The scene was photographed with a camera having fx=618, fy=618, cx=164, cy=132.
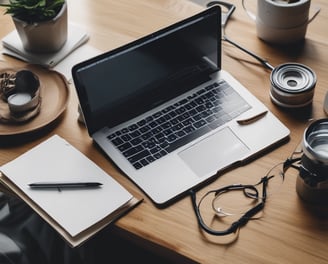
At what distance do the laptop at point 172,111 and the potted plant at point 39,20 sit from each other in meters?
0.24

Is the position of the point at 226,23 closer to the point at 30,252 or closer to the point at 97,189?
the point at 97,189

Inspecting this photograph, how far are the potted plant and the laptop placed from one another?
240 millimetres

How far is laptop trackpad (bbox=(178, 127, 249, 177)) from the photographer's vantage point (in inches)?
44.6

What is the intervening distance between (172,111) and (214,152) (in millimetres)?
130

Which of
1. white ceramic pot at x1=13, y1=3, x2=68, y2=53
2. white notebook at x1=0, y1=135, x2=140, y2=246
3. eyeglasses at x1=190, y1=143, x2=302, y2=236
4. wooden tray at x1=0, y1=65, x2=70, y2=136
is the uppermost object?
white ceramic pot at x1=13, y1=3, x2=68, y2=53

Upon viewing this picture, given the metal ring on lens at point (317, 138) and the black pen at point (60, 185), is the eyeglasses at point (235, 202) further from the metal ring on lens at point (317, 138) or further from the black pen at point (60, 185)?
the black pen at point (60, 185)

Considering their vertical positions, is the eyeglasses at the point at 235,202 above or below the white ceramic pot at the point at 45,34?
below

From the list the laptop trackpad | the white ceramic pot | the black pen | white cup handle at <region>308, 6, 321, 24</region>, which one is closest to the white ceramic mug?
white cup handle at <region>308, 6, 321, 24</region>

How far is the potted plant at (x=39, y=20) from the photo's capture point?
4.25ft

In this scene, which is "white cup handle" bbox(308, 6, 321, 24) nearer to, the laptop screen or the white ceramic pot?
the laptop screen

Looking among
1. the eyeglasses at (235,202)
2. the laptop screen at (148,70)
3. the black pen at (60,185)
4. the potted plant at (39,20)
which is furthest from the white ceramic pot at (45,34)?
the eyeglasses at (235,202)

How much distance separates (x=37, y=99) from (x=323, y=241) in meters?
0.61

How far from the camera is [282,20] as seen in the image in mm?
1334

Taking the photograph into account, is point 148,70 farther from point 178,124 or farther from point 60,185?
point 60,185
